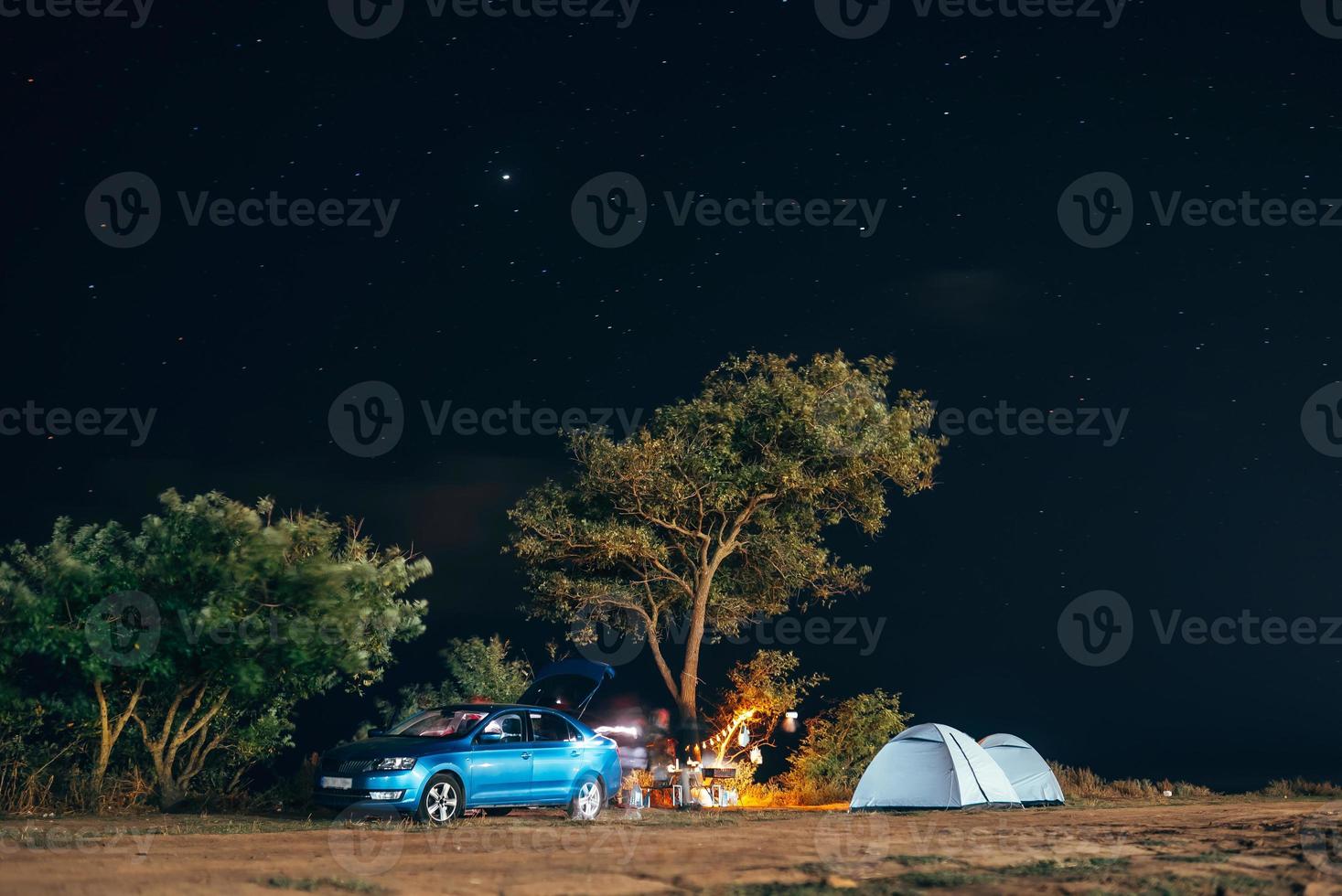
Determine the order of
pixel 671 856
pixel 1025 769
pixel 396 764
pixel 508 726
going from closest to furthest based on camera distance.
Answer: pixel 671 856
pixel 396 764
pixel 508 726
pixel 1025 769

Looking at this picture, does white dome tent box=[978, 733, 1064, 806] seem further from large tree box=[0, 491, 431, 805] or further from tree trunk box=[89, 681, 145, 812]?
tree trunk box=[89, 681, 145, 812]

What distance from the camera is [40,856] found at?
30.8 ft

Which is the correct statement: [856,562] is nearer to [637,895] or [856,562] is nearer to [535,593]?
[535,593]

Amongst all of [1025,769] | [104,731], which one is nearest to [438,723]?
[104,731]

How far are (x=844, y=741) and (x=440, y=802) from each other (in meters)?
12.5

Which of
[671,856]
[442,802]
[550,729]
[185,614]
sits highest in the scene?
[185,614]

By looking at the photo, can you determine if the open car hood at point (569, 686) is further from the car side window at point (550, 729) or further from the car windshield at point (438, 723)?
the car windshield at point (438, 723)

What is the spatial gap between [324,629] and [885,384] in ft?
44.9

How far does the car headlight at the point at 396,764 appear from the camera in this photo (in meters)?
13.8

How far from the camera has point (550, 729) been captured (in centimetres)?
1579

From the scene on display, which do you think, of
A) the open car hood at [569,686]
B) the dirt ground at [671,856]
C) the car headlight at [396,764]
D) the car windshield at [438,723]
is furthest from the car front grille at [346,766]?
the open car hood at [569,686]

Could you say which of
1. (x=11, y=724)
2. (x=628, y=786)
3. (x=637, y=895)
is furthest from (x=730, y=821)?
(x=11, y=724)

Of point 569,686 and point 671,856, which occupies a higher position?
point 569,686

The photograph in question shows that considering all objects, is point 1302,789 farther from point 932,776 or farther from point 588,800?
point 588,800
